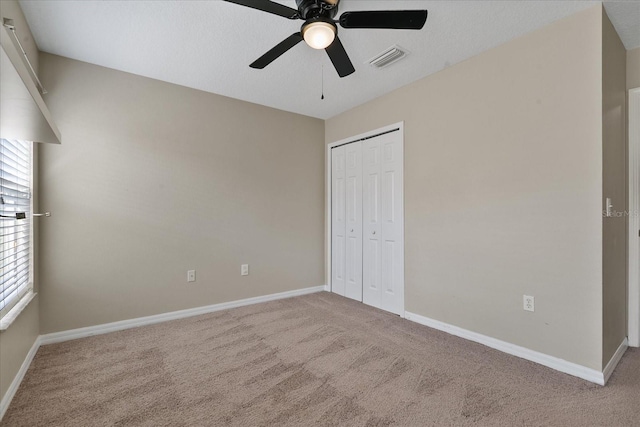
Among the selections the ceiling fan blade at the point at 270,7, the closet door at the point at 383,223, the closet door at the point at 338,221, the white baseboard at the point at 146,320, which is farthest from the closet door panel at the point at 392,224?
the ceiling fan blade at the point at 270,7

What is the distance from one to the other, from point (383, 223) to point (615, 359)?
7.07ft

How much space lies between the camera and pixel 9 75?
930 mm

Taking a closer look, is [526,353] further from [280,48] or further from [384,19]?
[280,48]

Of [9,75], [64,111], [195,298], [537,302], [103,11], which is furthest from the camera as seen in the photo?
[195,298]

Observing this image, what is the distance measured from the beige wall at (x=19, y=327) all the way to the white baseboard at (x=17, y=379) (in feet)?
0.10

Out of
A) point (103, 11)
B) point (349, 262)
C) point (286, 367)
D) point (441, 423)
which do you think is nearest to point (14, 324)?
point (286, 367)

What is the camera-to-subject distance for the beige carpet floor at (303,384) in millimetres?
1671

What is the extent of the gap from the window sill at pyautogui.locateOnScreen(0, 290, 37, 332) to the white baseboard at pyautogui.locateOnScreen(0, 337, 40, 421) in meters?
0.41

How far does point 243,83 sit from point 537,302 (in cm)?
331

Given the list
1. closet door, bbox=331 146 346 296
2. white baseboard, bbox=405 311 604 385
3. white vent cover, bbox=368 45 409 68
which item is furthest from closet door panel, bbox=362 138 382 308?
white vent cover, bbox=368 45 409 68

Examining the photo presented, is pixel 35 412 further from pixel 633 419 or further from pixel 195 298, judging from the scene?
pixel 633 419

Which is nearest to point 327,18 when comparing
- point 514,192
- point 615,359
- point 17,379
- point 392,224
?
point 514,192

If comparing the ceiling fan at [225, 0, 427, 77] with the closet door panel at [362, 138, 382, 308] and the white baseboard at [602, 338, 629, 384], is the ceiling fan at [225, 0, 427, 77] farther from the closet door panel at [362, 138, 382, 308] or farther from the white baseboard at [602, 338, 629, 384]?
the white baseboard at [602, 338, 629, 384]

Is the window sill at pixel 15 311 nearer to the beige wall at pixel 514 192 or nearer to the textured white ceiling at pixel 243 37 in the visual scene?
the textured white ceiling at pixel 243 37
